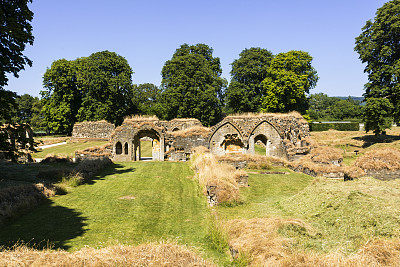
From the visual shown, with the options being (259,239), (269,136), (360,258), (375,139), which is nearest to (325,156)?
(269,136)

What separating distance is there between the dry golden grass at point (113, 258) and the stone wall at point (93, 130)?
4246 cm

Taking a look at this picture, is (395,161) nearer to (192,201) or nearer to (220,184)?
(220,184)

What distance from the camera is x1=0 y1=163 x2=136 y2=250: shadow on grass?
838cm

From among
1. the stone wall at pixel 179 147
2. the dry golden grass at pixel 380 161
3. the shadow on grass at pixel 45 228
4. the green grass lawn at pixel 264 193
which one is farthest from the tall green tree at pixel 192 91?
the shadow on grass at pixel 45 228

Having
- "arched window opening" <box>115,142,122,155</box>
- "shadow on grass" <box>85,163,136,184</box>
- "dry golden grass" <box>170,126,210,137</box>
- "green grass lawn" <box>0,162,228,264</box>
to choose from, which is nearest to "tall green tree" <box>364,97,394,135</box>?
"dry golden grass" <box>170,126,210,137</box>

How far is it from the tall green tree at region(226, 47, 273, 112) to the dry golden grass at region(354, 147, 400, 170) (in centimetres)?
3236

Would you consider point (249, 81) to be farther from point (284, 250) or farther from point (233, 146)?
point (284, 250)

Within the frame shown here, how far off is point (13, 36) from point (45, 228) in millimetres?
8506

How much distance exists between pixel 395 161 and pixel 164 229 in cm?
1252

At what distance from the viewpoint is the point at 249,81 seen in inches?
1945

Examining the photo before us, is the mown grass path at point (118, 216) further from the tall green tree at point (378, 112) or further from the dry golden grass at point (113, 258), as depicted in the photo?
the tall green tree at point (378, 112)

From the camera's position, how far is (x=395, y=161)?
1497 centimetres

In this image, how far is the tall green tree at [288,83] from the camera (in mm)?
43125

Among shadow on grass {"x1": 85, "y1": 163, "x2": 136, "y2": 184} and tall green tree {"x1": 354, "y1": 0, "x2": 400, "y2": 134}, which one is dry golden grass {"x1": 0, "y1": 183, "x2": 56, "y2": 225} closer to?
shadow on grass {"x1": 85, "y1": 163, "x2": 136, "y2": 184}
